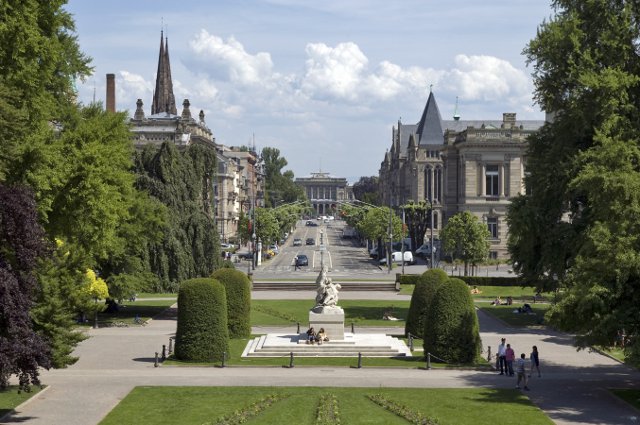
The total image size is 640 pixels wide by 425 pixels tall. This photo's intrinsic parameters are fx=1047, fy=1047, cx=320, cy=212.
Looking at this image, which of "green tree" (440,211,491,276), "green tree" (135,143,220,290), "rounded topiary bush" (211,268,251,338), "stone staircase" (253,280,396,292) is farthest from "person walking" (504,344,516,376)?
"green tree" (440,211,491,276)

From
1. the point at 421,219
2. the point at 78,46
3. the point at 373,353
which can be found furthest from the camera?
the point at 421,219

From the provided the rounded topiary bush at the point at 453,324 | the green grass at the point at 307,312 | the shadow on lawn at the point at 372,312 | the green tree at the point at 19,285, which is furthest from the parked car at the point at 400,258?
the green tree at the point at 19,285

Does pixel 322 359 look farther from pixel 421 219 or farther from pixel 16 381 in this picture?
Answer: pixel 421 219

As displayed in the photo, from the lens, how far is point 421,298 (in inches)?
1914

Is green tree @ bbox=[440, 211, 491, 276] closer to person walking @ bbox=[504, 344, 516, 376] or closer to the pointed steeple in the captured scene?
person walking @ bbox=[504, 344, 516, 376]

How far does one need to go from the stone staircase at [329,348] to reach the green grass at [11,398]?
437 inches

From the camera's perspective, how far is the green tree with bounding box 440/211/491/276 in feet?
281

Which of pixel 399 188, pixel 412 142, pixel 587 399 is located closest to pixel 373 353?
pixel 587 399

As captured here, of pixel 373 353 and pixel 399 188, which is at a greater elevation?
pixel 399 188

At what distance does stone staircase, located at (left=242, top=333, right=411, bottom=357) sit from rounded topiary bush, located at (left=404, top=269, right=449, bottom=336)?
2.76m

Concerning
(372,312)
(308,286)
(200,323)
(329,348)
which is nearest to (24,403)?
(200,323)

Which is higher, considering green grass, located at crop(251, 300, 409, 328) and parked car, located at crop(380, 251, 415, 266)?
parked car, located at crop(380, 251, 415, 266)

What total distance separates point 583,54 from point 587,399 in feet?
73.4

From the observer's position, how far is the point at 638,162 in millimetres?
47719
